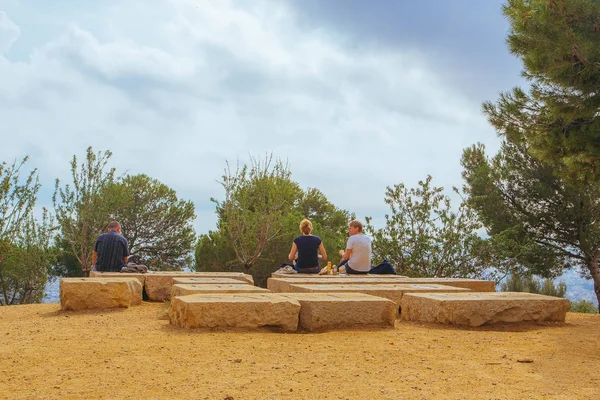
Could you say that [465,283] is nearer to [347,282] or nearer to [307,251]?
[347,282]

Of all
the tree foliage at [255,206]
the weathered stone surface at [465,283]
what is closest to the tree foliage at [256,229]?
the tree foliage at [255,206]

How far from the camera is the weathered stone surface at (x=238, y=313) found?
5.38m

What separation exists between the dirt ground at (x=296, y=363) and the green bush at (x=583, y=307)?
11.9m

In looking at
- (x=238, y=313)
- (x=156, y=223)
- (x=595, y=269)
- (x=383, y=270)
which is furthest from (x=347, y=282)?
(x=156, y=223)

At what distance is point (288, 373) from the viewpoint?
3934mm

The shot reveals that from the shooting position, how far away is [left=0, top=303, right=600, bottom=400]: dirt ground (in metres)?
3.57

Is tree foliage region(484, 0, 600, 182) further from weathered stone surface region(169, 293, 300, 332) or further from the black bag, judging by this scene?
weathered stone surface region(169, 293, 300, 332)

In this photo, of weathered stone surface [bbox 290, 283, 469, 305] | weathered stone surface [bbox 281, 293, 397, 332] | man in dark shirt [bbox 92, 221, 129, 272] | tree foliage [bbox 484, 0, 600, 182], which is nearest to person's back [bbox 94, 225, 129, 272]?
man in dark shirt [bbox 92, 221, 129, 272]

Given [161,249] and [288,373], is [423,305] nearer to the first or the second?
[288,373]

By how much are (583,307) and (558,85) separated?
34.5ft

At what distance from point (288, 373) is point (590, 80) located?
19.9 ft

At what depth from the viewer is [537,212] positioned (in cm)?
1906

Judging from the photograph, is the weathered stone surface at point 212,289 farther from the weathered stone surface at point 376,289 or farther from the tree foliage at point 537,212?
the tree foliage at point 537,212

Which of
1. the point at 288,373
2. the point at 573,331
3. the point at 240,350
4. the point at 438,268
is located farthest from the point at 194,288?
the point at 438,268
